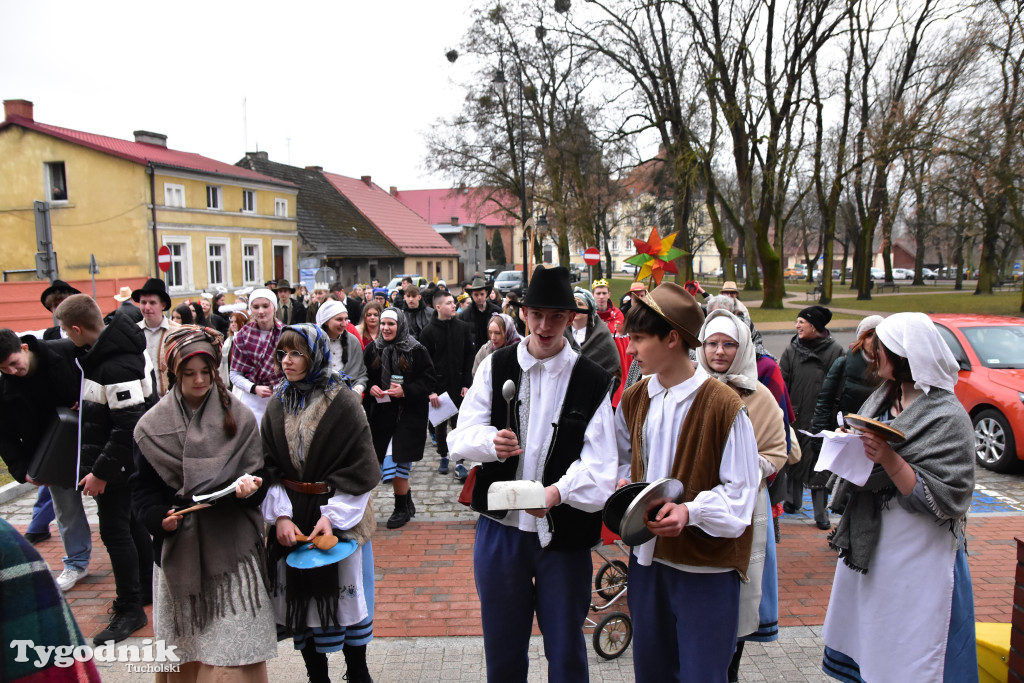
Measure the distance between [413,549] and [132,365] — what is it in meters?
2.65

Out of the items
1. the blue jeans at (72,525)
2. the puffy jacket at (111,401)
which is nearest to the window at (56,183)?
the blue jeans at (72,525)

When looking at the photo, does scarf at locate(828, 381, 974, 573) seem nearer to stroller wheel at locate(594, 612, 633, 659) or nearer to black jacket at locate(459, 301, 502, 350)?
stroller wheel at locate(594, 612, 633, 659)

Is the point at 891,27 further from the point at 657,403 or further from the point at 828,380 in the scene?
the point at 657,403

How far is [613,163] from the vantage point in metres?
26.2

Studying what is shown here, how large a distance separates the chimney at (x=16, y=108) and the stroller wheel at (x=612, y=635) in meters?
33.5

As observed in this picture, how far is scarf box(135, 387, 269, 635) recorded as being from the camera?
277cm

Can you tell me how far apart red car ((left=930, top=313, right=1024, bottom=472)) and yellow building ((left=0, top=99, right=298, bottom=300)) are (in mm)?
27512

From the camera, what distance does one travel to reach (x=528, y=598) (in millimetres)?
2771

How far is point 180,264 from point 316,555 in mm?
29741

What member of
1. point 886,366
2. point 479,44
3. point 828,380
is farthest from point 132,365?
point 479,44

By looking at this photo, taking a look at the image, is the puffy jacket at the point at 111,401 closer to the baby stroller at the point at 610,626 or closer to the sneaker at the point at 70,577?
the sneaker at the point at 70,577

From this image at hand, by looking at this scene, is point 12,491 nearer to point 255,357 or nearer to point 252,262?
point 255,357

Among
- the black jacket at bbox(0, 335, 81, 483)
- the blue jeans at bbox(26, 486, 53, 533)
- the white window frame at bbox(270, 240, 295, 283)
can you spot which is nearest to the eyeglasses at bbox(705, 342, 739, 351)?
the black jacket at bbox(0, 335, 81, 483)

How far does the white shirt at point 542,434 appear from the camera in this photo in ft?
8.38
